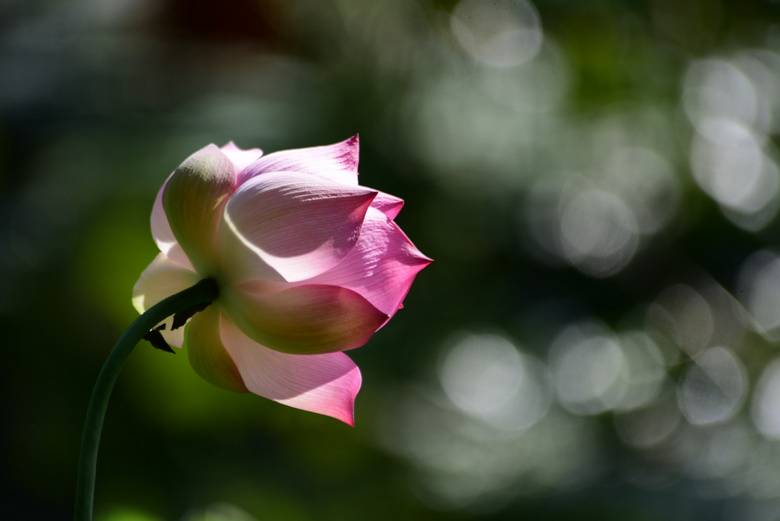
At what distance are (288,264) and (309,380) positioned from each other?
53 mm

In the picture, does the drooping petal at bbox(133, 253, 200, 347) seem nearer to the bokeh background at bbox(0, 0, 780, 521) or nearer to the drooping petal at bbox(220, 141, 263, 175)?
the drooping petal at bbox(220, 141, 263, 175)

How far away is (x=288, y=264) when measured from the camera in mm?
271

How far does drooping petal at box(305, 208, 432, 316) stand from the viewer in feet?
0.91

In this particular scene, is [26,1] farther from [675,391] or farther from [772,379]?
[772,379]

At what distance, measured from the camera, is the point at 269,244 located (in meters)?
0.27

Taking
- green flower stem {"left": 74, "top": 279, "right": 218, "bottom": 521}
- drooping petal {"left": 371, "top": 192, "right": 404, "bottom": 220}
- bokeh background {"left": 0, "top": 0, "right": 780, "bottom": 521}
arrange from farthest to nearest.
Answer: bokeh background {"left": 0, "top": 0, "right": 780, "bottom": 521}, drooping petal {"left": 371, "top": 192, "right": 404, "bottom": 220}, green flower stem {"left": 74, "top": 279, "right": 218, "bottom": 521}

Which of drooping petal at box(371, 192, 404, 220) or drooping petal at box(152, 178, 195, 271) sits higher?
drooping petal at box(371, 192, 404, 220)

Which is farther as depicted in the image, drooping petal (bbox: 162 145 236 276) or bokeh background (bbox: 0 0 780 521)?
bokeh background (bbox: 0 0 780 521)

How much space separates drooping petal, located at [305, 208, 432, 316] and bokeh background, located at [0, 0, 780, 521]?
3.28 ft

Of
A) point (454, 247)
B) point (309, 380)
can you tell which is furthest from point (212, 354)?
point (454, 247)

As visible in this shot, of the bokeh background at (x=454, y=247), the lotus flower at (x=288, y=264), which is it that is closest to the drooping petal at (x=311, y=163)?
the lotus flower at (x=288, y=264)

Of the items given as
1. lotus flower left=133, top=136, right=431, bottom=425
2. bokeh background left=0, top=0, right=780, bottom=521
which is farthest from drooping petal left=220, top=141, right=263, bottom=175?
bokeh background left=0, top=0, right=780, bottom=521

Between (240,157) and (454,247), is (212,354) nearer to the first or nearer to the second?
(240,157)

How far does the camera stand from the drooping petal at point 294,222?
26 centimetres
